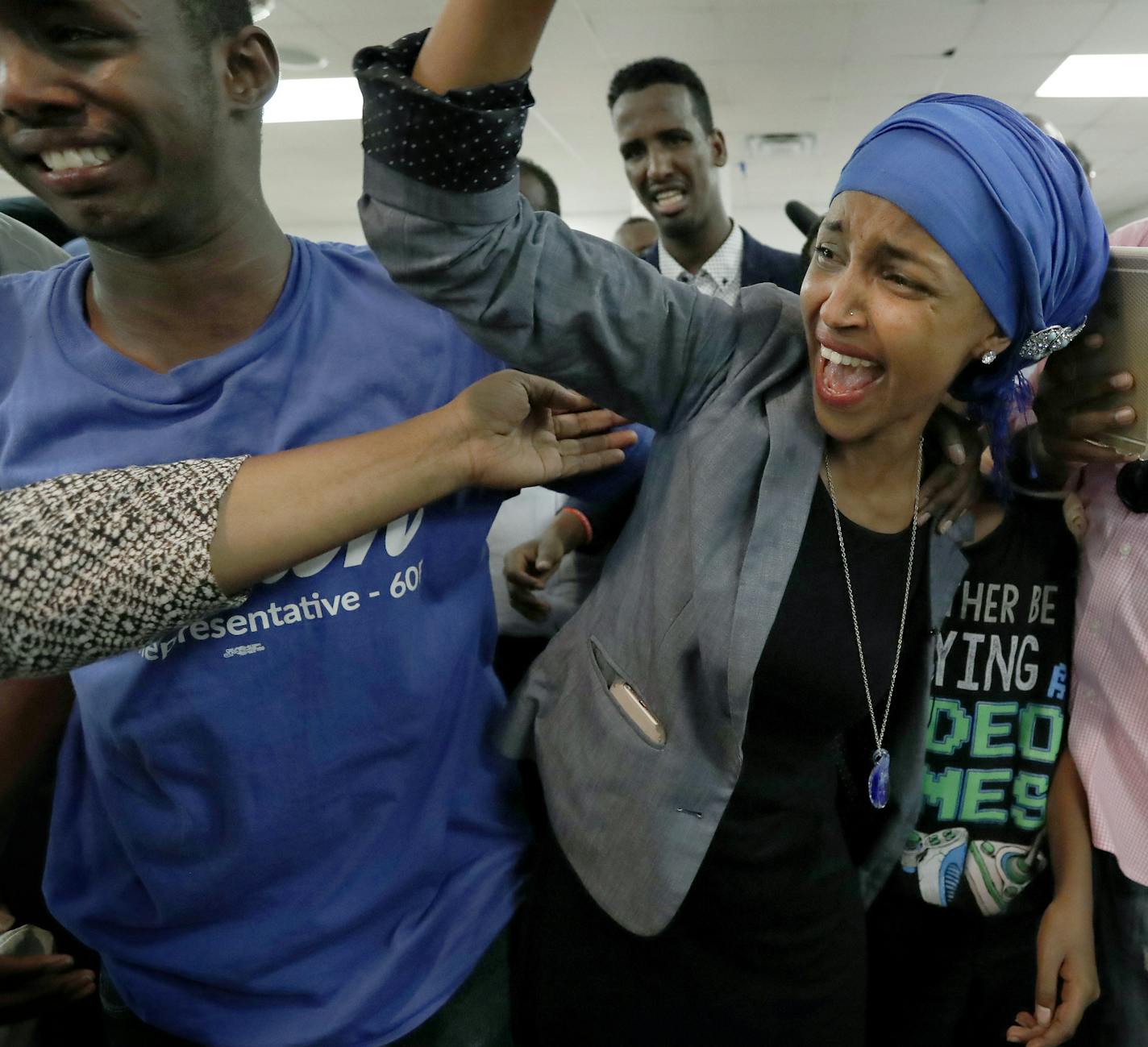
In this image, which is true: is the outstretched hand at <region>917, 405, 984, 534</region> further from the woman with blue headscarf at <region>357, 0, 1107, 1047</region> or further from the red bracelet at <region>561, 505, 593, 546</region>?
the red bracelet at <region>561, 505, 593, 546</region>

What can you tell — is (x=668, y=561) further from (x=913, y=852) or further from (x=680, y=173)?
(x=680, y=173)

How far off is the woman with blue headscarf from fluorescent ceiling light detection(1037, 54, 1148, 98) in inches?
243

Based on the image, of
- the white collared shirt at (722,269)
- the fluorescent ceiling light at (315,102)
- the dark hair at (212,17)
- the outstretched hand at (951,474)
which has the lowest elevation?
the outstretched hand at (951,474)

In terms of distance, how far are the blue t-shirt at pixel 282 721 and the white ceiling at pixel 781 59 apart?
431cm

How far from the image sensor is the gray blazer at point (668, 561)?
0.89 m

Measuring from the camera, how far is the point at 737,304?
105 cm

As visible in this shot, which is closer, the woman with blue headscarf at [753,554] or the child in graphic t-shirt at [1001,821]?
the woman with blue headscarf at [753,554]

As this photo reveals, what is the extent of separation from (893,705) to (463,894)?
0.69m

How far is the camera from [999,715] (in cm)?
128

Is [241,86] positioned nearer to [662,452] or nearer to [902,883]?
[662,452]

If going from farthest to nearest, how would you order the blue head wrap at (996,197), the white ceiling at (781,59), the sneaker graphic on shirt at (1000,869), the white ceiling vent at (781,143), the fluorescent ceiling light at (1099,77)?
the white ceiling vent at (781,143), the fluorescent ceiling light at (1099,77), the white ceiling at (781,59), the sneaker graphic on shirt at (1000,869), the blue head wrap at (996,197)

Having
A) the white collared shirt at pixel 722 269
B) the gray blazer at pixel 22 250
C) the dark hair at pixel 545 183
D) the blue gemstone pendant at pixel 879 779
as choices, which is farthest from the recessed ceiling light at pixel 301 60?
the blue gemstone pendant at pixel 879 779

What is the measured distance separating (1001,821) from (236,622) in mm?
1185

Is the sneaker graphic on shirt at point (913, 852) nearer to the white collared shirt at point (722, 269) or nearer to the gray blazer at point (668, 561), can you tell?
the gray blazer at point (668, 561)
